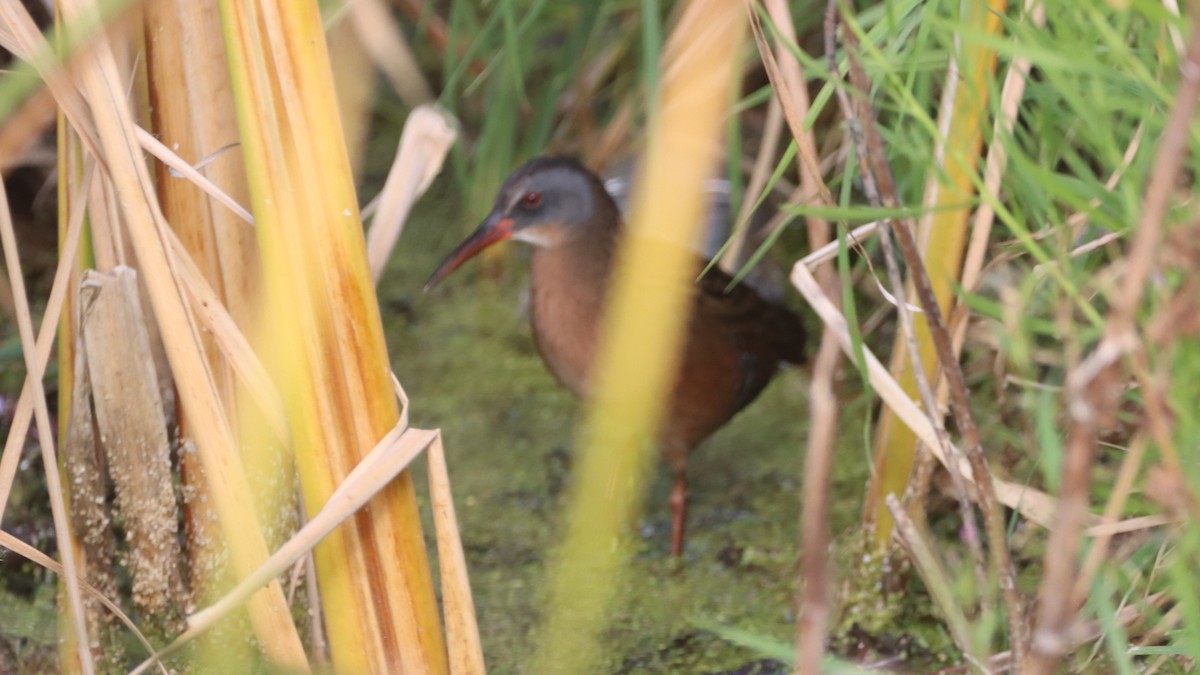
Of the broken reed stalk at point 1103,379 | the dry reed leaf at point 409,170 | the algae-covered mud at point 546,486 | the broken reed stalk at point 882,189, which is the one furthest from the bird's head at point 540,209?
the broken reed stalk at point 1103,379

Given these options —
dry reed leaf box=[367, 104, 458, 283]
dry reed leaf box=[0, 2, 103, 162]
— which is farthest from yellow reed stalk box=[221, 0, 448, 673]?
dry reed leaf box=[367, 104, 458, 283]

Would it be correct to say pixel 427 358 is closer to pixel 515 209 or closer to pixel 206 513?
pixel 515 209

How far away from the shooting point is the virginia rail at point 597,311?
201 cm

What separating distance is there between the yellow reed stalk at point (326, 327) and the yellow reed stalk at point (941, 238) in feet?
1.83

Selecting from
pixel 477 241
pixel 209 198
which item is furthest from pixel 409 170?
pixel 477 241

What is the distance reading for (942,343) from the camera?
3.87 ft

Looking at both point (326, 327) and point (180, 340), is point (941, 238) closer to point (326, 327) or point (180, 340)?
point (326, 327)

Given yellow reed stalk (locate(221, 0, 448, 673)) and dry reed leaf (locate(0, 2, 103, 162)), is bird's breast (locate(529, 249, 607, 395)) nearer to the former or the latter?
yellow reed stalk (locate(221, 0, 448, 673))

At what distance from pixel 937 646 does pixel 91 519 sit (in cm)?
102

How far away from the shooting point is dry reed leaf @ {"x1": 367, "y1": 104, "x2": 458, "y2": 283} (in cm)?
152

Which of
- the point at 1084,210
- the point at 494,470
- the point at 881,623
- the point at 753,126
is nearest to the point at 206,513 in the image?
the point at 494,470

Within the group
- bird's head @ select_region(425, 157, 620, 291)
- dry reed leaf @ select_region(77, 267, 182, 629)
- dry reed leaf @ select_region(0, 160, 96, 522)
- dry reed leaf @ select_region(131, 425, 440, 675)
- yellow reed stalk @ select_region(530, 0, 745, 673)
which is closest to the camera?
yellow reed stalk @ select_region(530, 0, 745, 673)

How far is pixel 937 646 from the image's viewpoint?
5.55ft

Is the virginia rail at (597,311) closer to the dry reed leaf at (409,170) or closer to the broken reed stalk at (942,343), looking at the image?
the dry reed leaf at (409,170)
